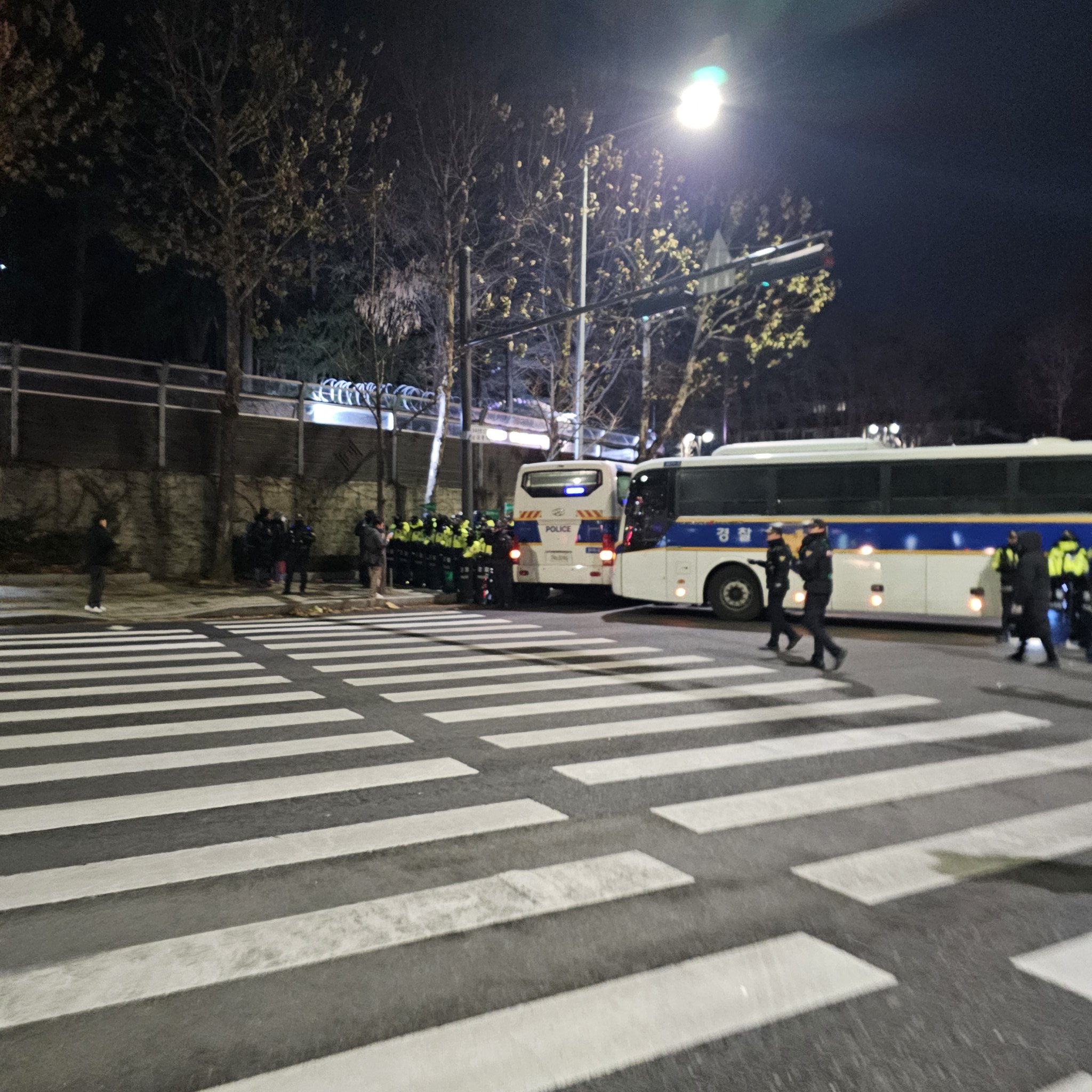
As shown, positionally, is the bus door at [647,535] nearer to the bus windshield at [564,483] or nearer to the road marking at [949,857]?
the bus windshield at [564,483]

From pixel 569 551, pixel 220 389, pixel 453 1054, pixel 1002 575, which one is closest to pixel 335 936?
pixel 453 1054

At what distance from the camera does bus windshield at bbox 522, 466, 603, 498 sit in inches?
820

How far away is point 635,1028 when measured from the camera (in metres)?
3.32

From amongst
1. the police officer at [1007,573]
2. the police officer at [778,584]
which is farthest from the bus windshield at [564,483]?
the police officer at [1007,573]

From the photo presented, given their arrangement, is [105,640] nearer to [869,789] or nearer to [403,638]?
[403,638]

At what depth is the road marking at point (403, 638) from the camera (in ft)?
43.4

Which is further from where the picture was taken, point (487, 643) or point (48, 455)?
point (48, 455)

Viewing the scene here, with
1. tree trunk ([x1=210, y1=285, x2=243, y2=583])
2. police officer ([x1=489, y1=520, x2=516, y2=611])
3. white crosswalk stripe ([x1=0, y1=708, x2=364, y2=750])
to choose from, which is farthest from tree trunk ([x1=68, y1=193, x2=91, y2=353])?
white crosswalk stripe ([x1=0, y1=708, x2=364, y2=750])

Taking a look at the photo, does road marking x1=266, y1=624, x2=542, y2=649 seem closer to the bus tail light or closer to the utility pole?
the bus tail light

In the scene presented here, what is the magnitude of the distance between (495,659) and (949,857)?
7504mm

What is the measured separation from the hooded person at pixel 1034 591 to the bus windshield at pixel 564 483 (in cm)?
982

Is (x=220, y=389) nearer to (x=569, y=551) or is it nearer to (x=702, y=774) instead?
(x=569, y=551)

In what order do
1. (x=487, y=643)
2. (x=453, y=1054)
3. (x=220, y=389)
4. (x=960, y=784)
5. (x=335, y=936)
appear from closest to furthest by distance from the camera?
(x=453, y=1054) → (x=335, y=936) → (x=960, y=784) → (x=487, y=643) → (x=220, y=389)

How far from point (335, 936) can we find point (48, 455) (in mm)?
21024
